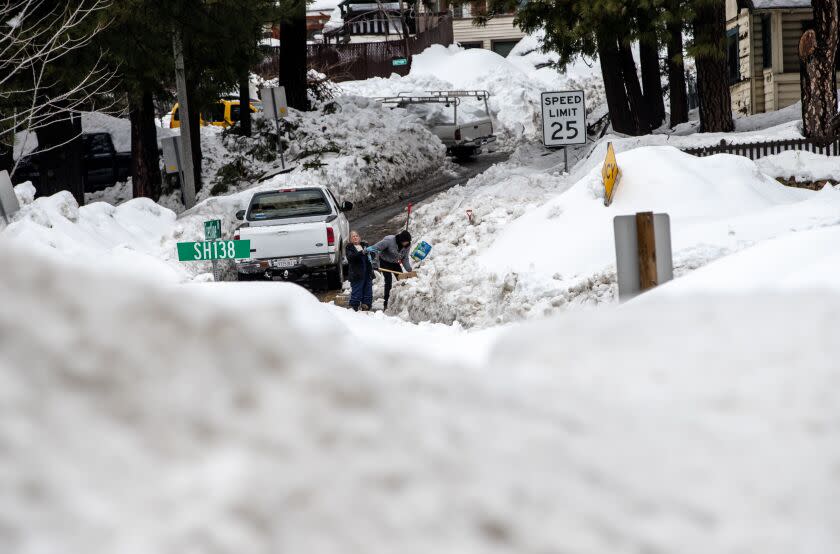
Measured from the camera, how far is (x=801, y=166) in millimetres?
17750

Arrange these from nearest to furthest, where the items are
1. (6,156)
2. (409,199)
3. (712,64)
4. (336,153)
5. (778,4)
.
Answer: (6,156)
(712,64)
(409,199)
(336,153)
(778,4)

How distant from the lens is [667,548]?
1.57 m

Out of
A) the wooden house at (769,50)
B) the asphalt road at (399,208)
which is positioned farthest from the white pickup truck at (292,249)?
the wooden house at (769,50)

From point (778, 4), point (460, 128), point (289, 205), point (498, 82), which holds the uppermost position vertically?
point (778, 4)

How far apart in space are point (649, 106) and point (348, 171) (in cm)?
874

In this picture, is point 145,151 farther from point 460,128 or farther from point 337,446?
point 337,446

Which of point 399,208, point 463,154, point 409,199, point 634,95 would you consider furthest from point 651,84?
point 399,208

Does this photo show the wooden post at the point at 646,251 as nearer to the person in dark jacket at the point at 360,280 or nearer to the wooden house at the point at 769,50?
the person in dark jacket at the point at 360,280

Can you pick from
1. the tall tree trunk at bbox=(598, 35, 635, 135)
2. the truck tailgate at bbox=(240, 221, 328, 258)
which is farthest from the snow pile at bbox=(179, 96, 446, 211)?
the truck tailgate at bbox=(240, 221, 328, 258)

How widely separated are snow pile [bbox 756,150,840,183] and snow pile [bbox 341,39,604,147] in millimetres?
21844

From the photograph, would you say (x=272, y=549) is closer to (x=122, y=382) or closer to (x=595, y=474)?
(x=122, y=382)

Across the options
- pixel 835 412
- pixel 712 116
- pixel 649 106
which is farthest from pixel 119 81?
pixel 835 412

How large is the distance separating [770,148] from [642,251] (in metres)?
12.8

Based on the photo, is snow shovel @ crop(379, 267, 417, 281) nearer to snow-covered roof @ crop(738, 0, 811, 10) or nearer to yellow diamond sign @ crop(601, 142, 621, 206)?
yellow diamond sign @ crop(601, 142, 621, 206)
